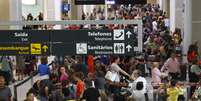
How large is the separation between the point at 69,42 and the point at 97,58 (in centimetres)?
879

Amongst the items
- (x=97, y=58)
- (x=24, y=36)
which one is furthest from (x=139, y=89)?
(x=97, y=58)

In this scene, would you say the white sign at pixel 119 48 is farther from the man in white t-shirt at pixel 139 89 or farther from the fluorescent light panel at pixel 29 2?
the fluorescent light panel at pixel 29 2

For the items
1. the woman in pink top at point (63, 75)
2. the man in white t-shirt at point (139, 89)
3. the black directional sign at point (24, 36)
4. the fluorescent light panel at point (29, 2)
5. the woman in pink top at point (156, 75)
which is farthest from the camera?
the fluorescent light panel at point (29, 2)

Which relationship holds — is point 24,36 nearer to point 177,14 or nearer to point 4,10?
point 4,10

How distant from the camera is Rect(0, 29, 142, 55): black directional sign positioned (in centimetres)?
1112

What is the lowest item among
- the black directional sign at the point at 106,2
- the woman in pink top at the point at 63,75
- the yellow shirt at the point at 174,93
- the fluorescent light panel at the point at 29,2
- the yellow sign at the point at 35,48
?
the yellow shirt at the point at 174,93

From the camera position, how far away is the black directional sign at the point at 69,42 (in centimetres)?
1112

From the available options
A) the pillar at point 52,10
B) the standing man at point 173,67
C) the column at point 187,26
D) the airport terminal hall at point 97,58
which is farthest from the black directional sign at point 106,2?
the pillar at point 52,10

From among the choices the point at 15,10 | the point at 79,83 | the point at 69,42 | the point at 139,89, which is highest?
the point at 15,10

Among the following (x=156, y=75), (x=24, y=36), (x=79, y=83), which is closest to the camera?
(x=24, y=36)

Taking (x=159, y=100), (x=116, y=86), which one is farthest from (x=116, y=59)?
(x=159, y=100)

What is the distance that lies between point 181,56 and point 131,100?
9.16 m

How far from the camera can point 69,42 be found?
11.4 meters

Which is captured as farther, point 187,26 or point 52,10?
point 52,10
